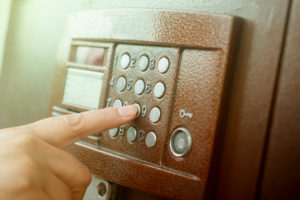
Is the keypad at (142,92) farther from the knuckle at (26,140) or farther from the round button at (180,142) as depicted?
the knuckle at (26,140)

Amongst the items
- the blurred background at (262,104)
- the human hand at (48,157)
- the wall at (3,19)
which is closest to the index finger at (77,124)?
the human hand at (48,157)

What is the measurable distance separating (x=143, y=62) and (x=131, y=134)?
120 mm

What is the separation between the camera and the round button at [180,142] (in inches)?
18.1

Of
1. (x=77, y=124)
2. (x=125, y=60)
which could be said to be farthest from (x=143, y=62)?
(x=77, y=124)

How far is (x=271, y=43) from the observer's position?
0.42 m

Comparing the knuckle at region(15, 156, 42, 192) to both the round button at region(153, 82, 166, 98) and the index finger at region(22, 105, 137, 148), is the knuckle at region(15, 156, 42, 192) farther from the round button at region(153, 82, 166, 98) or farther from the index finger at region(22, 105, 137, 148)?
the round button at region(153, 82, 166, 98)

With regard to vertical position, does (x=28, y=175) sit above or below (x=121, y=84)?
below

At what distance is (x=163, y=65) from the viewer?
495 millimetres

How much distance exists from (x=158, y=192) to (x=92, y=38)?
0.31 m

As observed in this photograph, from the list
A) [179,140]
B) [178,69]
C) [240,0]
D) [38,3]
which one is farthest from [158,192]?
[38,3]

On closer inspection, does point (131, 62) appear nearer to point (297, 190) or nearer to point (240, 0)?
point (240, 0)

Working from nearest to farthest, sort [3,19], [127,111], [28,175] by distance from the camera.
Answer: [28,175], [127,111], [3,19]

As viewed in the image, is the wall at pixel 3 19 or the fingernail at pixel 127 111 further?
the wall at pixel 3 19

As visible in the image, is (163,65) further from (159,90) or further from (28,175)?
(28,175)
